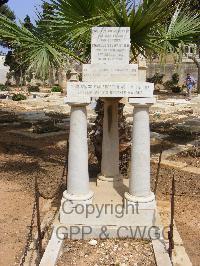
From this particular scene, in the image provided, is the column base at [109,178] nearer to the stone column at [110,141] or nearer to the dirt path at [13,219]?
the stone column at [110,141]

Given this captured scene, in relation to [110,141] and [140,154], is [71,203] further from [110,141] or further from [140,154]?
[110,141]

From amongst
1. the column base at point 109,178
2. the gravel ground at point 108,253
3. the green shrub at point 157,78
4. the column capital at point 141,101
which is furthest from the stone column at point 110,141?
the green shrub at point 157,78

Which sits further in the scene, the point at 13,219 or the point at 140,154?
the point at 13,219

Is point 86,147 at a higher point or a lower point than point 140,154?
higher

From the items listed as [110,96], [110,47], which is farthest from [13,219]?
[110,47]

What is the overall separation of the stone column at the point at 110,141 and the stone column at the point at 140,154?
3.58 ft

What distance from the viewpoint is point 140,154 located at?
6828mm

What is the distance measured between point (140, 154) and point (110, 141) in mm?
1320

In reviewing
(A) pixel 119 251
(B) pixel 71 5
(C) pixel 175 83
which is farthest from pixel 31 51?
(C) pixel 175 83

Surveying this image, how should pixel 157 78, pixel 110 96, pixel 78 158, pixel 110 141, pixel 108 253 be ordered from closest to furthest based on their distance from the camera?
pixel 108 253 → pixel 110 96 → pixel 78 158 → pixel 110 141 → pixel 157 78

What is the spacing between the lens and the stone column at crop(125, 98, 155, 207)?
6.71 m

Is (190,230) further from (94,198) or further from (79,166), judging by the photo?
(79,166)

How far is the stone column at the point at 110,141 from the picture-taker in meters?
7.98

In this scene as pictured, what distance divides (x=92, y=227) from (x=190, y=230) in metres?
1.87
